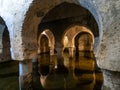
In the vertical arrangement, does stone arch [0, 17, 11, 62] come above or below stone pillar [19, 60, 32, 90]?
above

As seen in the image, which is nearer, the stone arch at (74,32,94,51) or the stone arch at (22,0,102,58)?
the stone arch at (22,0,102,58)

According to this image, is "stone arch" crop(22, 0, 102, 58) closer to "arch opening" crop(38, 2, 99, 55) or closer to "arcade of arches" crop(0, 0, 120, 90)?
"arcade of arches" crop(0, 0, 120, 90)

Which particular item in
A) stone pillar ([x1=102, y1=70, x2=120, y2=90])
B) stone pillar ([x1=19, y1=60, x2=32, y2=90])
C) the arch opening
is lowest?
stone pillar ([x1=19, y1=60, x2=32, y2=90])

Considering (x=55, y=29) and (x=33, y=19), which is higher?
(x=55, y=29)

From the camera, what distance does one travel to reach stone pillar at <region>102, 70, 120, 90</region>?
228 centimetres

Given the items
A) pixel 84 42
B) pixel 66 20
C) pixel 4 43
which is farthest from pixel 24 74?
pixel 84 42

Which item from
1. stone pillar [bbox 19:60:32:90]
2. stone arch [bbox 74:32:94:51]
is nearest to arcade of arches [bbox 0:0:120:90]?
stone pillar [bbox 19:60:32:90]

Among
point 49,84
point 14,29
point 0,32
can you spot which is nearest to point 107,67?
point 14,29

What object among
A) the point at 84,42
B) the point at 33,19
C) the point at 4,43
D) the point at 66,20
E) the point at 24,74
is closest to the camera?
the point at 33,19

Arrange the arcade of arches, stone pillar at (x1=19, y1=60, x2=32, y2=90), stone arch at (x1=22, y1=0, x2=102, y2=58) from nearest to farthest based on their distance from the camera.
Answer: the arcade of arches
stone arch at (x1=22, y1=0, x2=102, y2=58)
stone pillar at (x1=19, y1=60, x2=32, y2=90)

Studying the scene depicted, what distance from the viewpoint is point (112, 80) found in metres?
2.36

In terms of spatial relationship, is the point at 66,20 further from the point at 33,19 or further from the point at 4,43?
the point at 33,19

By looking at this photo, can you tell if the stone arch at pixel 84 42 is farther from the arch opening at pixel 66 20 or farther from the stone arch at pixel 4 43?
the stone arch at pixel 4 43

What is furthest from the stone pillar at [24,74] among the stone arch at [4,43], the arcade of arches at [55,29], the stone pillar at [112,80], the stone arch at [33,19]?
the stone arch at [4,43]
